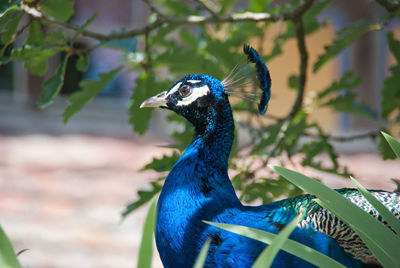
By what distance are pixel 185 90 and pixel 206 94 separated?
4 centimetres

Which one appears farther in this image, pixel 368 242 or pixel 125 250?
pixel 125 250

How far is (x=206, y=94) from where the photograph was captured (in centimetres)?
87

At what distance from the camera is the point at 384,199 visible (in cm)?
80

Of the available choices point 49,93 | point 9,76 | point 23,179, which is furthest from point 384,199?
point 9,76

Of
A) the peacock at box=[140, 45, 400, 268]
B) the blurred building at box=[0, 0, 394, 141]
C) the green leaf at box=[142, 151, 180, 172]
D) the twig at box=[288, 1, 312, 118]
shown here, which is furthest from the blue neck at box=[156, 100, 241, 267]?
the blurred building at box=[0, 0, 394, 141]

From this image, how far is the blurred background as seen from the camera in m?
2.31

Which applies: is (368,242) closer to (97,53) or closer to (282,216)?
(282,216)

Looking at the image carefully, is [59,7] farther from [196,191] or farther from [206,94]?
[196,191]

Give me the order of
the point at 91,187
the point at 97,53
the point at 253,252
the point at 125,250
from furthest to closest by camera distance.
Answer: the point at 97,53 → the point at 91,187 → the point at 125,250 → the point at 253,252

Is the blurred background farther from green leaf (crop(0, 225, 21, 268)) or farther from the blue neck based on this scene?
green leaf (crop(0, 225, 21, 268))

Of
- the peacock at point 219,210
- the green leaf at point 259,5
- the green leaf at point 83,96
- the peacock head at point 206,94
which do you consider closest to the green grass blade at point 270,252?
the peacock at point 219,210

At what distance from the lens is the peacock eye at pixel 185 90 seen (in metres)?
0.88

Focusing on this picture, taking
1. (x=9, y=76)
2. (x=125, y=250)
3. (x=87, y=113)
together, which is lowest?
(x=125, y=250)

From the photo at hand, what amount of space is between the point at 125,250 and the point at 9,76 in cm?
390
